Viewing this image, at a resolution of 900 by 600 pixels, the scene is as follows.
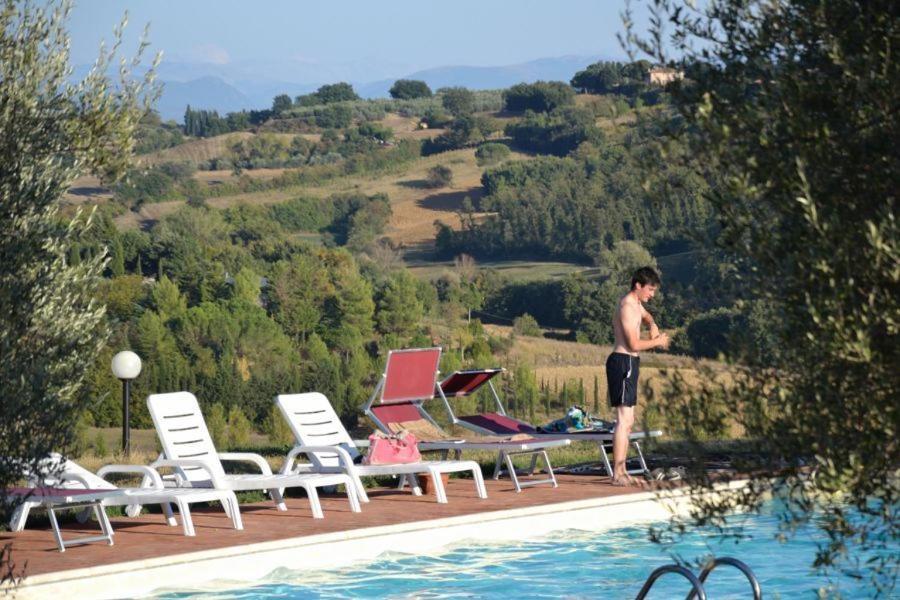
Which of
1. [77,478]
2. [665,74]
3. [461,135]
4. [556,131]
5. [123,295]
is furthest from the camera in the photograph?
[461,135]

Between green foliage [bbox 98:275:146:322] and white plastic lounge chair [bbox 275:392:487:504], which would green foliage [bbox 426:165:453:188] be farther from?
white plastic lounge chair [bbox 275:392:487:504]

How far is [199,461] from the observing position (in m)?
8.49

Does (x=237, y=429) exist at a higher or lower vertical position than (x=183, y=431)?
lower

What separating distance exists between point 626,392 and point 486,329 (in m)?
29.1

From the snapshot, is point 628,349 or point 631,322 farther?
point 628,349

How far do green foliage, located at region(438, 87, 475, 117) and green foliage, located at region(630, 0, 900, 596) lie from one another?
88.2m

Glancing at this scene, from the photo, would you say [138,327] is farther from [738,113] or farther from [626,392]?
[738,113]

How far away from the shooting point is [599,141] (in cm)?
7188

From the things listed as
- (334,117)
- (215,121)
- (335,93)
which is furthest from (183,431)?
(335,93)

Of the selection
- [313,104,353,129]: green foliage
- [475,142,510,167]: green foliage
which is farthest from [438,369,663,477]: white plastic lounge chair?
[313,104,353,129]: green foliage

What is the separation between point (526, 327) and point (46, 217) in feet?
112

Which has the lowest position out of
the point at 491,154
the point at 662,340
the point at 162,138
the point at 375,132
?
the point at 662,340

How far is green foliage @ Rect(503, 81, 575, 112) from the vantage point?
8369 cm

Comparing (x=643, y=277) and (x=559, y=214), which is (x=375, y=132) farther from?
(x=643, y=277)
